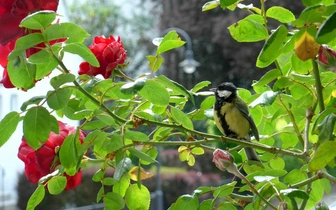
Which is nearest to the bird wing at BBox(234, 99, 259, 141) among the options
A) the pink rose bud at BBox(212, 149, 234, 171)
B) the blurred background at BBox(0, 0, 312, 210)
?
the pink rose bud at BBox(212, 149, 234, 171)

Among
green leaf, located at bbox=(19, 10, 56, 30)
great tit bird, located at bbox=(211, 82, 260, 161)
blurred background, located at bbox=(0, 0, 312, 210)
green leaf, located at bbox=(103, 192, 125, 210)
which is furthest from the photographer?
blurred background, located at bbox=(0, 0, 312, 210)

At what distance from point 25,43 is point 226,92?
239mm

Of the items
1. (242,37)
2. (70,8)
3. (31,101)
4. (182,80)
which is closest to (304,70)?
(242,37)

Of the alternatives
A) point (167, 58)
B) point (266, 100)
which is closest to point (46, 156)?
point (266, 100)

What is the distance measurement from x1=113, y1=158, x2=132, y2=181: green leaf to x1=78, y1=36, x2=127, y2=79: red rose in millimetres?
58

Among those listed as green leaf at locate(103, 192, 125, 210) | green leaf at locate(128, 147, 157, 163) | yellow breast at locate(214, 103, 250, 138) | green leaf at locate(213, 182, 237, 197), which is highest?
green leaf at locate(128, 147, 157, 163)

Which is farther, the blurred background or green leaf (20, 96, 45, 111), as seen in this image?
the blurred background

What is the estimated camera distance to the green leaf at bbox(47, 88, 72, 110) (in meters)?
0.28

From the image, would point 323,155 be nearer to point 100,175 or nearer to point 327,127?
point 327,127

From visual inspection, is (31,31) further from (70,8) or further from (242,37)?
(70,8)

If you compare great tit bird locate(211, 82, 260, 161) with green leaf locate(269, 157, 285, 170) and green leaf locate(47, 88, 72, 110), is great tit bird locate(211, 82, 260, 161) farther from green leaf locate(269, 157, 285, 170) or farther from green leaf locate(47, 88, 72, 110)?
green leaf locate(47, 88, 72, 110)

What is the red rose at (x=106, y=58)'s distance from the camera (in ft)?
1.07

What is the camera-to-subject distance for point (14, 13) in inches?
10.9

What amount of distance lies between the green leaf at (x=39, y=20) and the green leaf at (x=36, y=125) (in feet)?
0.17
